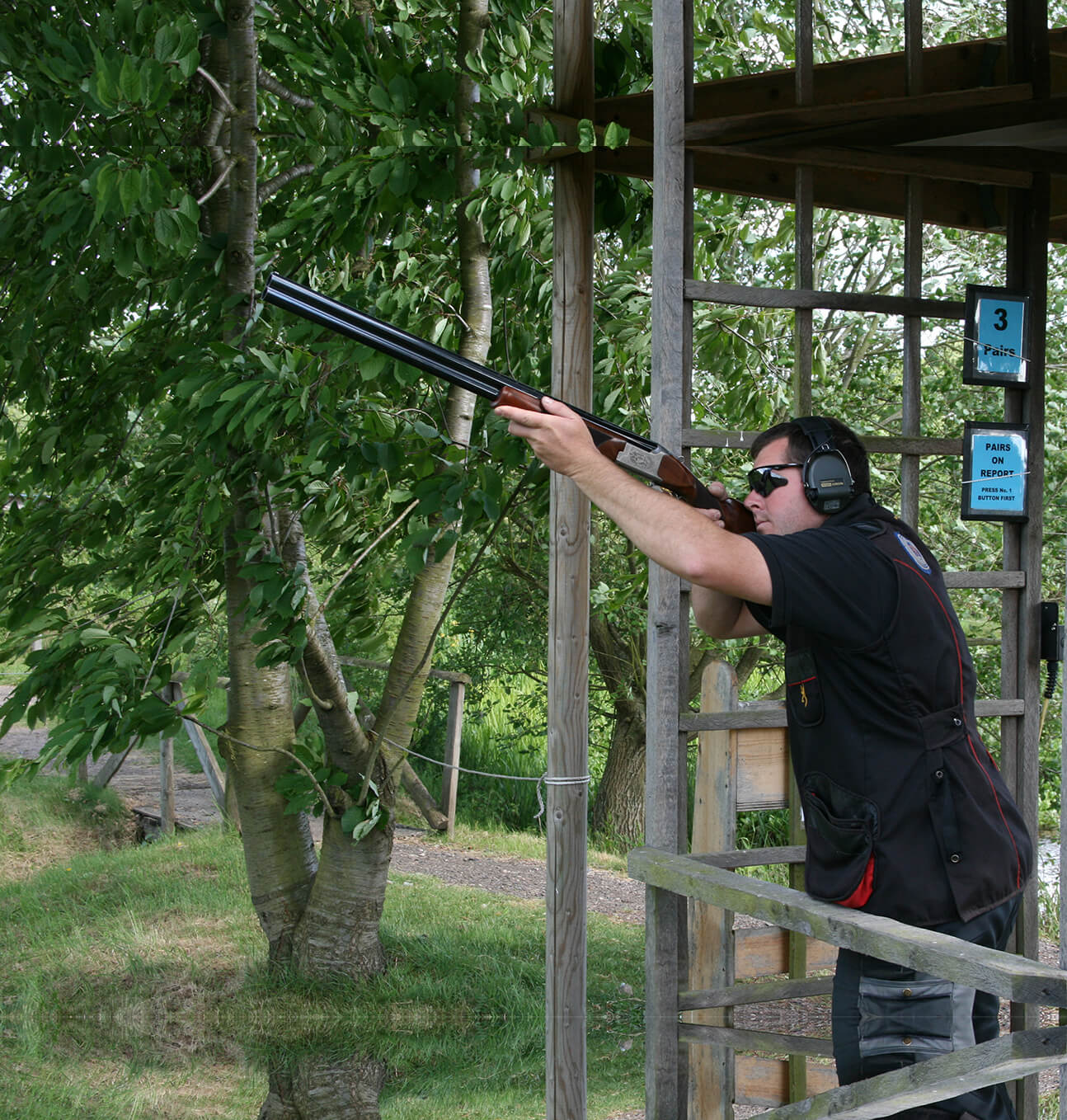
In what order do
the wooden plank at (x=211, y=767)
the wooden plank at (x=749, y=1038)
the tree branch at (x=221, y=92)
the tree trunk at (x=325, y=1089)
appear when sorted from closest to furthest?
the wooden plank at (x=749, y=1038) < the tree branch at (x=221, y=92) < the tree trunk at (x=325, y=1089) < the wooden plank at (x=211, y=767)

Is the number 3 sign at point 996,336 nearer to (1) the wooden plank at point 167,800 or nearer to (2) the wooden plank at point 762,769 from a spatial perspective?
(2) the wooden plank at point 762,769

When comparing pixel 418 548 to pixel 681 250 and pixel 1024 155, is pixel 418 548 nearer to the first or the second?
pixel 681 250

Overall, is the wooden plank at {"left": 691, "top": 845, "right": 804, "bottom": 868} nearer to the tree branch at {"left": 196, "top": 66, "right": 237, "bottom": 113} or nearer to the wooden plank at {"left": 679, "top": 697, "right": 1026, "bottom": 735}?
the wooden plank at {"left": 679, "top": 697, "right": 1026, "bottom": 735}

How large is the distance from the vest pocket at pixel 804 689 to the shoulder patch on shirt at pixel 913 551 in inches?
9.7

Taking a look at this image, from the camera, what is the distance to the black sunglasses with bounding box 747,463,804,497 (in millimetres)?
2314

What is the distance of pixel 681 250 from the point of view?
9.62ft

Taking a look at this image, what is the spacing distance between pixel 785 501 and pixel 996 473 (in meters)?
1.13

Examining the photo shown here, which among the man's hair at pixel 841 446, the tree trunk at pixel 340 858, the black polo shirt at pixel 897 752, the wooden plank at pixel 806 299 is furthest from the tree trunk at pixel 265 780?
the black polo shirt at pixel 897 752

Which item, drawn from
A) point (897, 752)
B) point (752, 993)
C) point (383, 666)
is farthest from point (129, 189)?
point (383, 666)

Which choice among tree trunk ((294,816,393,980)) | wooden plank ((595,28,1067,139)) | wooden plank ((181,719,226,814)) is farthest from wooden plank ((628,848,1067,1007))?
wooden plank ((181,719,226,814))

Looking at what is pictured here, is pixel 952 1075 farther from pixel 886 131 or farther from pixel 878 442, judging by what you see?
pixel 886 131

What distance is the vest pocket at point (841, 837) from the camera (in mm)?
2096

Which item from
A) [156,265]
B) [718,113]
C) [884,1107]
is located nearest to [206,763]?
[156,265]

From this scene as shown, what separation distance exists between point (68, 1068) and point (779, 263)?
15.7 feet
